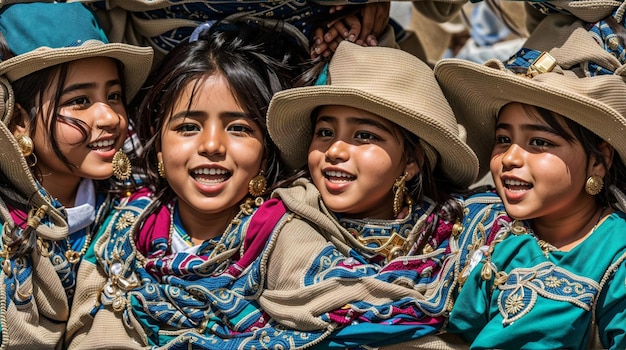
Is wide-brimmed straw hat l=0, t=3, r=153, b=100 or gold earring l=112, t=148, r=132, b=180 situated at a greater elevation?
wide-brimmed straw hat l=0, t=3, r=153, b=100

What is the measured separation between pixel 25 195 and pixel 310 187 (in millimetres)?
1112

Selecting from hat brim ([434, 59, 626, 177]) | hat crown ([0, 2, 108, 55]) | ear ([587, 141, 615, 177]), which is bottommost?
ear ([587, 141, 615, 177])

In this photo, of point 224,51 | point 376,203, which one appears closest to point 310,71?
point 224,51

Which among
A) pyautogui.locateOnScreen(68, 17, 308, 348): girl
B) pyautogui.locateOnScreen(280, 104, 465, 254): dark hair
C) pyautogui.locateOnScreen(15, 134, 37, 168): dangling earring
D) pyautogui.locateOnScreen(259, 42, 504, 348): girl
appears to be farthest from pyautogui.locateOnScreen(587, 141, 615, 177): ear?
pyautogui.locateOnScreen(15, 134, 37, 168): dangling earring

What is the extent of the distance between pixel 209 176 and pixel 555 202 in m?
1.30

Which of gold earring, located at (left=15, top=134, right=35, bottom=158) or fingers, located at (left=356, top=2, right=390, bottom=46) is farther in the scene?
fingers, located at (left=356, top=2, right=390, bottom=46)

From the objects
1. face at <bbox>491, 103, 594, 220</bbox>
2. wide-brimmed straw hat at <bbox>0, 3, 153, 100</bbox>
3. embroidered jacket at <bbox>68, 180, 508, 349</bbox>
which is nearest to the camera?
face at <bbox>491, 103, 594, 220</bbox>

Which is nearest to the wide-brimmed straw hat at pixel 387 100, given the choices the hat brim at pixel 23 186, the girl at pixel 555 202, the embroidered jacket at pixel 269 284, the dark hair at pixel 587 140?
the girl at pixel 555 202

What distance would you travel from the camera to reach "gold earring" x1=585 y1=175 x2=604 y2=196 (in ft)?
10.9

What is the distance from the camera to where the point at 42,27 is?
12.3ft

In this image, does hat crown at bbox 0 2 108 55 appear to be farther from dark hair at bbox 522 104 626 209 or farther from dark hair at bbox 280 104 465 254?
dark hair at bbox 522 104 626 209

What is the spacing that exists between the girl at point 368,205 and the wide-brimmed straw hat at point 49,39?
707 mm

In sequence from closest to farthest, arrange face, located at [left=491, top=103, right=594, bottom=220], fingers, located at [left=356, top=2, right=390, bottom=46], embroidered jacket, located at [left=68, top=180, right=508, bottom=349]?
1. face, located at [left=491, top=103, right=594, bottom=220]
2. embroidered jacket, located at [left=68, top=180, right=508, bottom=349]
3. fingers, located at [left=356, top=2, right=390, bottom=46]

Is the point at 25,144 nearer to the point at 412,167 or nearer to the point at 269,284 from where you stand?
the point at 269,284
